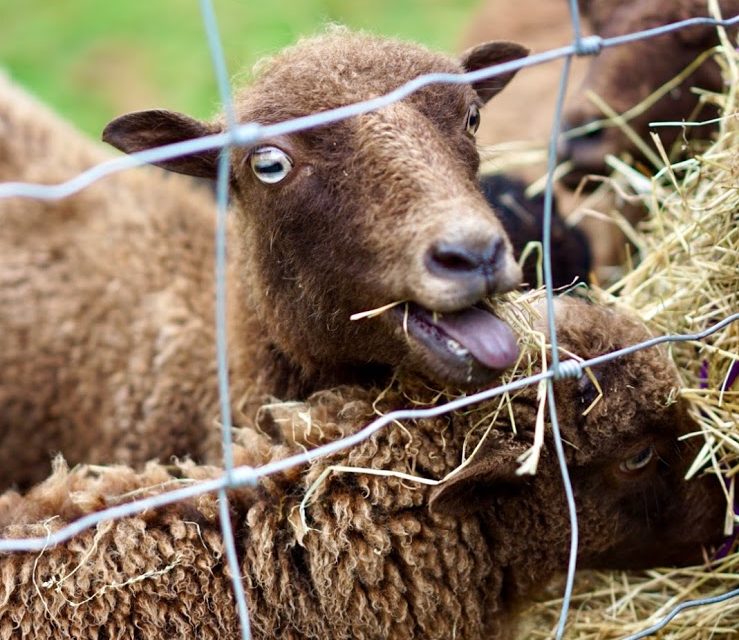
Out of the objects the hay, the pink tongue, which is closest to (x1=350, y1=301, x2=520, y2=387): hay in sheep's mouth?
the pink tongue

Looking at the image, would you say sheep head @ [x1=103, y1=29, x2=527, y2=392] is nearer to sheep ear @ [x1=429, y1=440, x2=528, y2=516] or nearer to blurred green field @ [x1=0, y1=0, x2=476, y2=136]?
sheep ear @ [x1=429, y1=440, x2=528, y2=516]

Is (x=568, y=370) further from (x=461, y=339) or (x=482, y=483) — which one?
(x=482, y=483)

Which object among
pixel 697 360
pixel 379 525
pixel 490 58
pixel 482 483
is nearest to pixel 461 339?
pixel 482 483

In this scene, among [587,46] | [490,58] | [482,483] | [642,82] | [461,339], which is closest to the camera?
[587,46]

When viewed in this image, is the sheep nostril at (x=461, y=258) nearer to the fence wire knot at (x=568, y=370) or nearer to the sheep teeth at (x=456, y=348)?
the sheep teeth at (x=456, y=348)

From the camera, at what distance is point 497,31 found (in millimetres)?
Result: 7598

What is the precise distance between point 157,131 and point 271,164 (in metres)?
0.57

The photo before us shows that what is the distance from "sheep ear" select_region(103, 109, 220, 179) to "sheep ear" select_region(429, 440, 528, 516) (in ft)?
5.09

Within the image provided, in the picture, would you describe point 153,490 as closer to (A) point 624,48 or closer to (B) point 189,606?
(B) point 189,606

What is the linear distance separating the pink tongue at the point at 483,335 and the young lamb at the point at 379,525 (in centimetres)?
31

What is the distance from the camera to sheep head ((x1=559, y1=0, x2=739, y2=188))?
4977 millimetres

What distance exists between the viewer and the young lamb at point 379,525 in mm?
2721

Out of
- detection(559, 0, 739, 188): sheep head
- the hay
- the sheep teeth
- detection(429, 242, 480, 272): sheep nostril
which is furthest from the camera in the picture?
detection(559, 0, 739, 188): sheep head

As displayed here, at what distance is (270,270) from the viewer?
336 centimetres
